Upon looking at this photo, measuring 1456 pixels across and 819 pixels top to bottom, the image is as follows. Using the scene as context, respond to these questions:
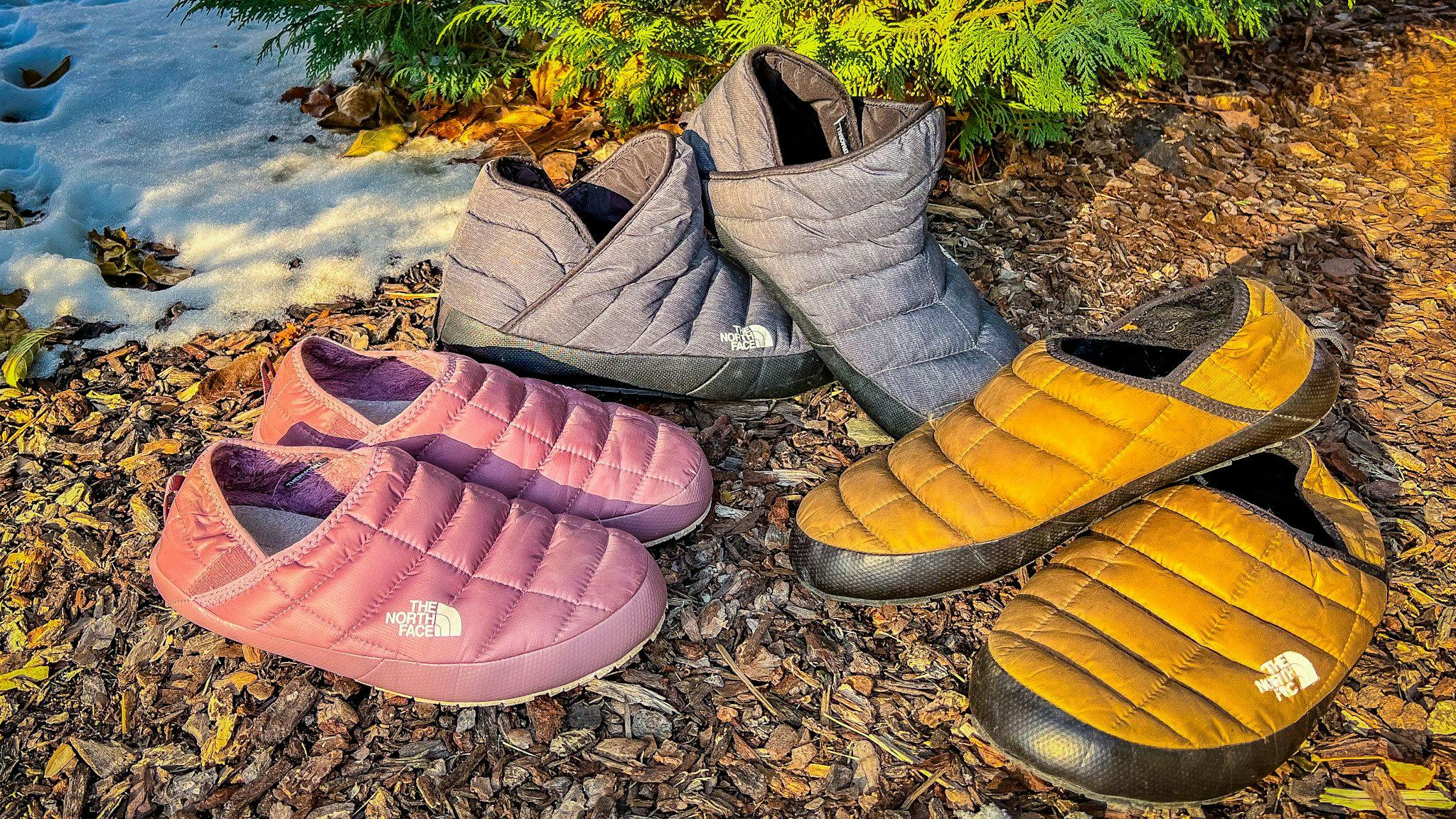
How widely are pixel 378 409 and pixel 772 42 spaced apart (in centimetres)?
169

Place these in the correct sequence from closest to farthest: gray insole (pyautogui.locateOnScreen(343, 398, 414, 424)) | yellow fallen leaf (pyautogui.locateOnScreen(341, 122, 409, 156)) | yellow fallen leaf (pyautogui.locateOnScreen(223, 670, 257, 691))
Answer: yellow fallen leaf (pyautogui.locateOnScreen(223, 670, 257, 691)) → gray insole (pyautogui.locateOnScreen(343, 398, 414, 424)) → yellow fallen leaf (pyautogui.locateOnScreen(341, 122, 409, 156))

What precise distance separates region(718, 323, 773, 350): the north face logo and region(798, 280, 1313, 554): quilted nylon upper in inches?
23.1

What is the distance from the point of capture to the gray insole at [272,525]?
2035mm

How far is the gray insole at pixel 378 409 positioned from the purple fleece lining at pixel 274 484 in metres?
0.25

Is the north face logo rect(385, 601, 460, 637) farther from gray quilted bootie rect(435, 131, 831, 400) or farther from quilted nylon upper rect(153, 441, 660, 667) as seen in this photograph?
gray quilted bootie rect(435, 131, 831, 400)

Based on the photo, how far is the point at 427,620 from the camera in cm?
181

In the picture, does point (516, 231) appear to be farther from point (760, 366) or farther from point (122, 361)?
point (122, 361)

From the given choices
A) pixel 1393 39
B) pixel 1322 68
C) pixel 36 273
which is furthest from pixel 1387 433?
pixel 36 273

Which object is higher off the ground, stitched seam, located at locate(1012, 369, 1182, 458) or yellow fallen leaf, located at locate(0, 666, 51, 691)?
stitched seam, located at locate(1012, 369, 1182, 458)

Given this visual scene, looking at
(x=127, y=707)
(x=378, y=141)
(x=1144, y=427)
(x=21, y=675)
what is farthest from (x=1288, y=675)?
(x=378, y=141)

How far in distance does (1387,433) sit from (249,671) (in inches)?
109

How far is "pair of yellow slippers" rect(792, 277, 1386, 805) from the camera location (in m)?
1.71

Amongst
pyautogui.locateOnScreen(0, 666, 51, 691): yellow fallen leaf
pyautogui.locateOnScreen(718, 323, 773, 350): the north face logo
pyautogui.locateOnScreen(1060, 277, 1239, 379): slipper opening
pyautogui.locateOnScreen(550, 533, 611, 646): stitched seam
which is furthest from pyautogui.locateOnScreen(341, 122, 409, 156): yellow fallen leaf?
pyautogui.locateOnScreen(1060, 277, 1239, 379): slipper opening

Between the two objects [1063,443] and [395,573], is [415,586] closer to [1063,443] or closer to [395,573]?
[395,573]
